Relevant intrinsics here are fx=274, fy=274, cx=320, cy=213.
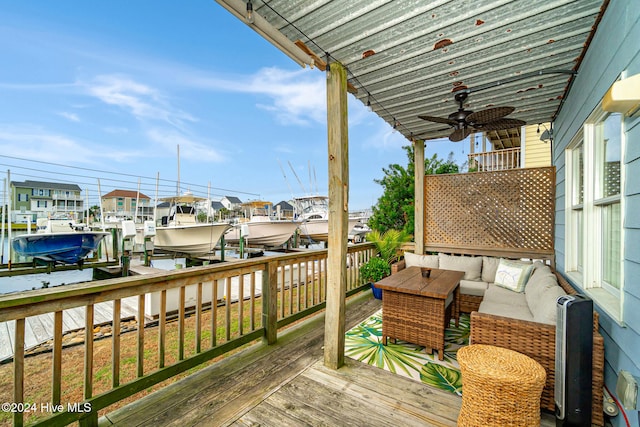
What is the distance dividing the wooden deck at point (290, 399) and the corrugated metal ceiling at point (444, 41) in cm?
286

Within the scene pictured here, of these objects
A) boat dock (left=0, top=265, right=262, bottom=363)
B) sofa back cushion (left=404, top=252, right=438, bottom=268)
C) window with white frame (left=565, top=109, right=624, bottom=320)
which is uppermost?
window with white frame (left=565, top=109, right=624, bottom=320)

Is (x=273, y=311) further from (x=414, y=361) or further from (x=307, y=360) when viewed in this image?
(x=414, y=361)

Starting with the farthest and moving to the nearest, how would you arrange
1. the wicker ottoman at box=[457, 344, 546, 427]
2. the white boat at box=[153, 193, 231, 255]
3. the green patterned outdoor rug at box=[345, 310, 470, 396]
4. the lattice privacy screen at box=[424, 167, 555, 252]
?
1. the white boat at box=[153, 193, 231, 255]
2. the lattice privacy screen at box=[424, 167, 555, 252]
3. the green patterned outdoor rug at box=[345, 310, 470, 396]
4. the wicker ottoman at box=[457, 344, 546, 427]

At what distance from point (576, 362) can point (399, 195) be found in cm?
543

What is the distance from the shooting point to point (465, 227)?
5055mm

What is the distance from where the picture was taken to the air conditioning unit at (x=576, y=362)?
1619 millimetres

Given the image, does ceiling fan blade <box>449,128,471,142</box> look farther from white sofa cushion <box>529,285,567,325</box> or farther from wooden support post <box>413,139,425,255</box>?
white sofa cushion <box>529,285,567,325</box>

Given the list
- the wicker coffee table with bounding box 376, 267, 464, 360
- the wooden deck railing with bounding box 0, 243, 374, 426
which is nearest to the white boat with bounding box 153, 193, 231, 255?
the wooden deck railing with bounding box 0, 243, 374, 426

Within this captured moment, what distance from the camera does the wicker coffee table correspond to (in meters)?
2.72

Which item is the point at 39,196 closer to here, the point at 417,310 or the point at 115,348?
the point at 115,348

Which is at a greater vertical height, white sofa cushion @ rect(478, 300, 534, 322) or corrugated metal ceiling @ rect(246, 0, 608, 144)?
corrugated metal ceiling @ rect(246, 0, 608, 144)

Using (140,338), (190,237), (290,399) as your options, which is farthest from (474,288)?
(190,237)

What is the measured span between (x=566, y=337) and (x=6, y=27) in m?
25.7

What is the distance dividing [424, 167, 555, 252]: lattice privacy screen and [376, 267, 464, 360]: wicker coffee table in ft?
7.21
